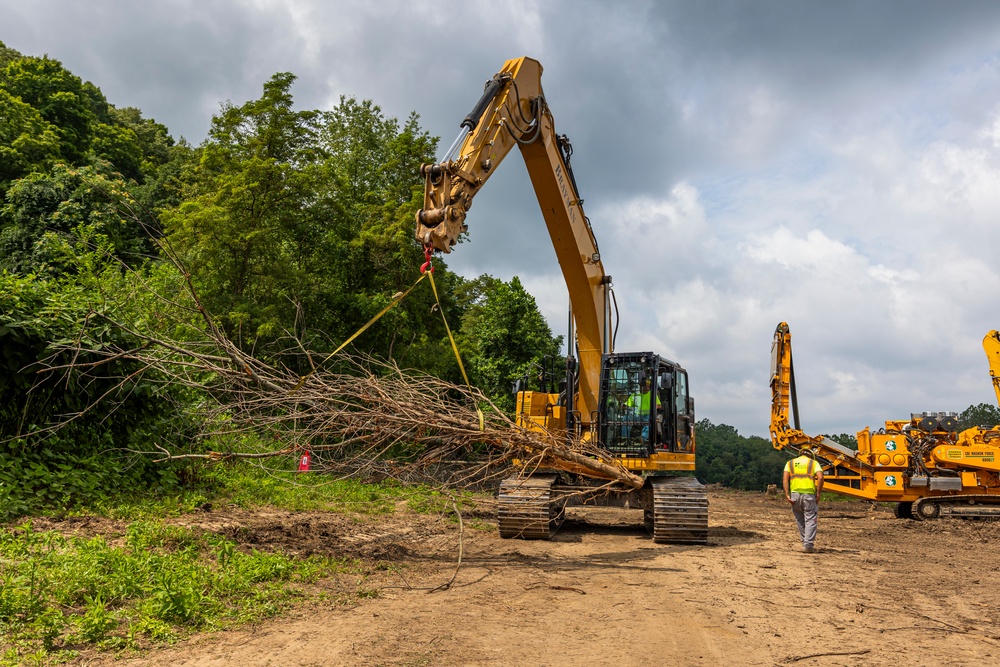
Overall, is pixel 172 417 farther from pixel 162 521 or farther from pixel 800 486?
pixel 800 486

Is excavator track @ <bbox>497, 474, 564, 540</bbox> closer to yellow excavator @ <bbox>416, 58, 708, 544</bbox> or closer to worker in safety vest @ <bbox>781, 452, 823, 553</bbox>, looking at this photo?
yellow excavator @ <bbox>416, 58, 708, 544</bbox>

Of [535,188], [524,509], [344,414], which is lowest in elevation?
[524,509]

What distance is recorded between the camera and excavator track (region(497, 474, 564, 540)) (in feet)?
33.2

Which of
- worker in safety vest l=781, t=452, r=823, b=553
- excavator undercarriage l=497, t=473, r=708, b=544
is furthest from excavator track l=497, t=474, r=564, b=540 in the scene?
worker in safety vest l=781, t=452, r=823, b=553

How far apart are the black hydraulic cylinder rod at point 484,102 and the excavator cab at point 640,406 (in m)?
4.19

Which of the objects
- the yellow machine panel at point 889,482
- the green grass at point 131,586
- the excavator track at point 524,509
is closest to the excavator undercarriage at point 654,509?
the excavator track at point 524,509

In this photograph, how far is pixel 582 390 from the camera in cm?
1162

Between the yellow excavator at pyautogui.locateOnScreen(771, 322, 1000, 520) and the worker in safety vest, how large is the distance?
21.4 ft

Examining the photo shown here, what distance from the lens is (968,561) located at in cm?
1018

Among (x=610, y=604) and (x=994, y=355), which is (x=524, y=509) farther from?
(x=994, y=355)

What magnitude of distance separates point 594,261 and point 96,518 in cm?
759

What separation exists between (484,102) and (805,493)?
671cm

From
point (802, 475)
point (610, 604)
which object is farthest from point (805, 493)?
point (610, 604)

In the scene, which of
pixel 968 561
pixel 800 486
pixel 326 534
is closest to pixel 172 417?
pixel 326 534
